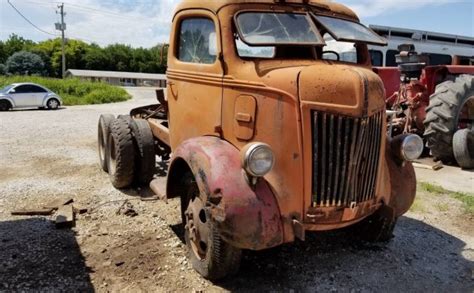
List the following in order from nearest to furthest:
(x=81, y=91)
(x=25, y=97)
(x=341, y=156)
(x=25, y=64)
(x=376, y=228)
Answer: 1. (x=341, y=156)
2. (x=376, y=228)
3. (x=25, y=97)
4. (x=81, y=91)
5. (x=25, y=64)

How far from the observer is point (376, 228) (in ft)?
14.4

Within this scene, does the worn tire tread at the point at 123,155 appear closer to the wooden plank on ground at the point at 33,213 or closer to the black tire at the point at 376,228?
the wooden plank on ground at the point at 33,213

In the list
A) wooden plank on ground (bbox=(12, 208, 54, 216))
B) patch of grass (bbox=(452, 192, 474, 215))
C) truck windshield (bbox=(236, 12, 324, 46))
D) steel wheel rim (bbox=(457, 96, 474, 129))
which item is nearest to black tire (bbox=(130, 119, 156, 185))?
wooden plank on ground (bbox=(12, 208, 54, 216))

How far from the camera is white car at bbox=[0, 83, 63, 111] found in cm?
2070

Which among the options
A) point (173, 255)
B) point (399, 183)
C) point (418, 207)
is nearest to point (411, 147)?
point (399, 183)

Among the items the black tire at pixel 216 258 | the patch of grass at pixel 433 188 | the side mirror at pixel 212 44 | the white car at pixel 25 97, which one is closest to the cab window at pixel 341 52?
the side mirror at pixel 212 44

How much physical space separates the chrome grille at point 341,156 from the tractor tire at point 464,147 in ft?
15.2

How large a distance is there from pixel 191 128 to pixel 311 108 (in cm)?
152

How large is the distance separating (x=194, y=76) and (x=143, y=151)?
2.02 metres

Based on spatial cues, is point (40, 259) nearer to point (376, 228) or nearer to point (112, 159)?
point (112, 159)

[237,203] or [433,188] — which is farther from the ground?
[237,203]

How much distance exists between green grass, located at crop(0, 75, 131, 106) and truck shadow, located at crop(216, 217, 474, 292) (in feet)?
84.4

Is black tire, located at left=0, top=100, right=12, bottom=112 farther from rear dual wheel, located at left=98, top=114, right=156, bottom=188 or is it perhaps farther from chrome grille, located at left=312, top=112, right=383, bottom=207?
chrome grille, located at left=312, top=112, right=383, bottom=207

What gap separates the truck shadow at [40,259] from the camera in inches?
144
